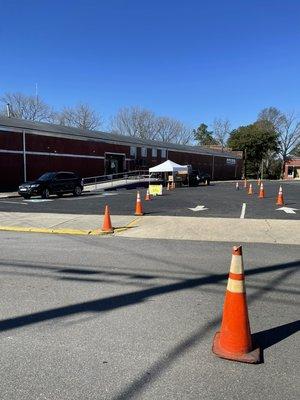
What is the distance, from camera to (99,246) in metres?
10.9

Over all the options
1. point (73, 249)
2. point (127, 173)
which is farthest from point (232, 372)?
point (127, 173)

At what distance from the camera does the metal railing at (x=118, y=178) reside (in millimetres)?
46031

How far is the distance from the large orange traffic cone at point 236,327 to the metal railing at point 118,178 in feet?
130

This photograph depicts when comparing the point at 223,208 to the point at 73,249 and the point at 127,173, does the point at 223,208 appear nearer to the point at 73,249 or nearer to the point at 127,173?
the point at 73,249

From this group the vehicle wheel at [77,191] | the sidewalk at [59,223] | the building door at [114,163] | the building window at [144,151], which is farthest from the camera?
the building window at [144,151]

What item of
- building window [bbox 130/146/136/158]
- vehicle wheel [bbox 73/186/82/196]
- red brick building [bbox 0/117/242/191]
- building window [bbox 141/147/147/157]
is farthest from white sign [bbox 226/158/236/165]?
vehicle wheel [bbox 73/186/82/196]

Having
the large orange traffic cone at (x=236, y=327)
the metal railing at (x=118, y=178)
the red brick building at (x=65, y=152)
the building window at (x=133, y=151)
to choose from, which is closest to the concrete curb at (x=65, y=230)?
the large orange traffic cone at (x=236, y=327)

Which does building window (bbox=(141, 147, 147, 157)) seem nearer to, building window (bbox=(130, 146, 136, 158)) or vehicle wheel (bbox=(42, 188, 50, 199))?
building window (bbox=(130, 146, 136, 158))

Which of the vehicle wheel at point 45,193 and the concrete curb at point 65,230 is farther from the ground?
the concrete curb at point 65,230

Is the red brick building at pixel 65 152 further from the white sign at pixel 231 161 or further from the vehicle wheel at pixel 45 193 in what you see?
the white sign at pixel 231 161

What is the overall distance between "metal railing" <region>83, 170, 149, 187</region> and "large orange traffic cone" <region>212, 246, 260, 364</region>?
39691 mm

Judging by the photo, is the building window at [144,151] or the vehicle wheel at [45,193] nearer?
the vehicle wheel at [45,193]

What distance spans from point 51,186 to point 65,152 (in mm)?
14107

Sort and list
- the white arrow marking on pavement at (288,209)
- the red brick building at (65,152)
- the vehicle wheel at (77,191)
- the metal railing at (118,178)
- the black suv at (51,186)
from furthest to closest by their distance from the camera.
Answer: the metal railing at (118,178), the red brick building at (65,152), the vehicle wheel at (77,191), the black suv at (51,186), the white arrow marking on pavement at (288,209)
